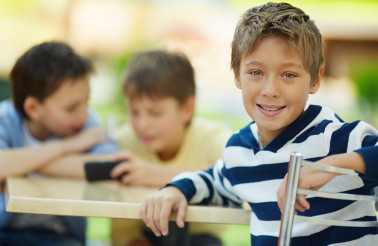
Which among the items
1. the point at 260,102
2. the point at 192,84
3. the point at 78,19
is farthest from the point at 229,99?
the point at 260,102

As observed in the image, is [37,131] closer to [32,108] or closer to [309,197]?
[32,108]

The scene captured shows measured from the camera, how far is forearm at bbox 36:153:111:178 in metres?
1.89

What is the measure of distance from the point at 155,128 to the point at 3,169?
25.1 inches

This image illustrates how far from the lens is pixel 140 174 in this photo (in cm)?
176

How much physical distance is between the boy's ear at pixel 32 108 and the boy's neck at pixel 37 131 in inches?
1.2

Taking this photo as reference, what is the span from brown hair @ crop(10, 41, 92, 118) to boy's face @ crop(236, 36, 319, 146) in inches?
40.0

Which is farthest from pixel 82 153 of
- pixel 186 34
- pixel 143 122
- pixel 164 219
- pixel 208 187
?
pixel 186 34

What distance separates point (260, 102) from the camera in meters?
1.30

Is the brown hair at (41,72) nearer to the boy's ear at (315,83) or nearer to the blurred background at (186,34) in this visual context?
the boy's ear at (315,83)

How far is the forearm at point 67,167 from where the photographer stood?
1.89 m

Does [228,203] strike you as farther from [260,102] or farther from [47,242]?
[47,242]

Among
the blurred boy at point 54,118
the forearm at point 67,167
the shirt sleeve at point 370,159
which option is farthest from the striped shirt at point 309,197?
the blurred boy at point 54,118

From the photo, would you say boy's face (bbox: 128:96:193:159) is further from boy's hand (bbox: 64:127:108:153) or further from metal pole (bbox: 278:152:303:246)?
metal pole (bbox: 278:152:303:246)

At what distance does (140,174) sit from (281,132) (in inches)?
23.5
